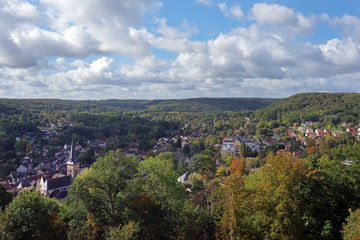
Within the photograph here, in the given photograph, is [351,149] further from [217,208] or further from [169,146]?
[169,146]

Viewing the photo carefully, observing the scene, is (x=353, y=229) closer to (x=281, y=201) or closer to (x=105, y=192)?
(x=281, y=201)

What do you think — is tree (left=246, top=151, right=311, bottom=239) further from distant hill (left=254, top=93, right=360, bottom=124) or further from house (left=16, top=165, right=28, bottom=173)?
distant hill (left=254, top=93, right=360, bottom=124)

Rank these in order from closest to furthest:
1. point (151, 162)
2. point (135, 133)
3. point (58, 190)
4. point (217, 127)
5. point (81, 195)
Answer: point (81, 195)
point (151, 162)
point (58, 190)
point (135, 133)
point (217, 127)

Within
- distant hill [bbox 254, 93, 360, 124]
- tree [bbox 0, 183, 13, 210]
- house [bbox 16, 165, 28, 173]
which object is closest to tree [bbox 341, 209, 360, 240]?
tree [bbox 0, 183, 13, 210]

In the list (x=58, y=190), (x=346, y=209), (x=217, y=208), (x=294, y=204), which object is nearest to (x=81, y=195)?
(x=217, y=208)

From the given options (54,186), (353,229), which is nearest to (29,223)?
(353,229)

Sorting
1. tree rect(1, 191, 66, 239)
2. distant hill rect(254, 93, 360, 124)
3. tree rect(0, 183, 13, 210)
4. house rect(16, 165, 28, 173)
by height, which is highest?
distant hill rect(254, 93, 360, 124)

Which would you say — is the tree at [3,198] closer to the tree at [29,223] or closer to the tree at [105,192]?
the tree at [29,223]

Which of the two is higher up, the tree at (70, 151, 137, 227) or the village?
the tree at (70, 151, 137, 227)
